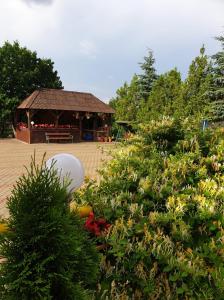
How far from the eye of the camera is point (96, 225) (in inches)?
125

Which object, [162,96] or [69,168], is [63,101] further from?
[69,168]

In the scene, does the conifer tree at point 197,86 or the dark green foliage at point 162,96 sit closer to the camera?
the conifer tree at point 197,86

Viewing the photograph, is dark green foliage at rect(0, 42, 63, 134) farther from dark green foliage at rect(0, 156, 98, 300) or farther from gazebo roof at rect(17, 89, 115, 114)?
dark green foliage at rect(0, 156, 98, 300)

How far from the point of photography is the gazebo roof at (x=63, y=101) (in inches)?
1119

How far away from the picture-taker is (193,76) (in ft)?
81.3

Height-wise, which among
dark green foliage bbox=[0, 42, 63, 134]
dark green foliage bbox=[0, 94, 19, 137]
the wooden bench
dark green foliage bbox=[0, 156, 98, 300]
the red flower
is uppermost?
dark green foliage bbox=[0, 42, 63, 134]

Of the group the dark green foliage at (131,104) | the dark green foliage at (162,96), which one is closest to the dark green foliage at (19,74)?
the dark green foliage at (131,104)

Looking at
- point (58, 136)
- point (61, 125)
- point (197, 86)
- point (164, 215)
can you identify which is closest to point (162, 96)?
point (197, 86)

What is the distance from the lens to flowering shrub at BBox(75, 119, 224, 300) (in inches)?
111

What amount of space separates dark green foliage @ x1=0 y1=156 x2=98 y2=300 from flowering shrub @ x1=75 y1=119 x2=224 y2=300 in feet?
2.10

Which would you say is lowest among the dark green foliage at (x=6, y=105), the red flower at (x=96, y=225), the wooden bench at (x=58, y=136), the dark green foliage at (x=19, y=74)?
the wooden bench at (x=58, y=136)

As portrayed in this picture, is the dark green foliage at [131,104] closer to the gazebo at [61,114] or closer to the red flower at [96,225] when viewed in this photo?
the gazebo at [61,114]

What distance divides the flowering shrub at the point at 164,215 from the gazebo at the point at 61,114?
79.1 ft

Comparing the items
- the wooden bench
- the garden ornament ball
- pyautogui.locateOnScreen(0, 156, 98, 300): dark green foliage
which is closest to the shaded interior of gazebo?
the wooden bench
